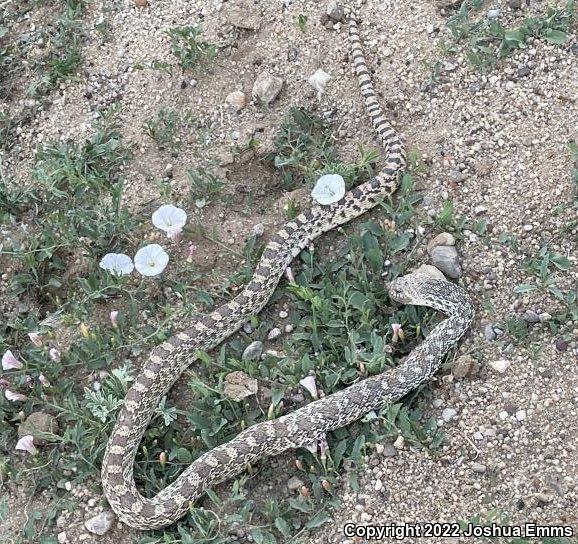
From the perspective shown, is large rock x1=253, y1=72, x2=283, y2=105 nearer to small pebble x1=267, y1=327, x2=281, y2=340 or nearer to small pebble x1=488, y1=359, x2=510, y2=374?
small pebble x1=267, y1=327, x2=281, y2=340

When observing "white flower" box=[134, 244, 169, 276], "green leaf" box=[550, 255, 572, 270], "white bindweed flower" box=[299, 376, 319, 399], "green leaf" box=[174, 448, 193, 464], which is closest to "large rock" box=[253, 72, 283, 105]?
"white flower" box=[134, 244, 169, 276]

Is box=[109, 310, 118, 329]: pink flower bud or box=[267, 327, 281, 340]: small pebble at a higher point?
box=[109, 310, 118, 329]: pink flower bud

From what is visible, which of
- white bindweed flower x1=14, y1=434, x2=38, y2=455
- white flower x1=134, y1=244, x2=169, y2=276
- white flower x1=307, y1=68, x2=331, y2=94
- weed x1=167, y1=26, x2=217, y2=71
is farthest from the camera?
weed x1=167, y1=26, x2=217, y2=71

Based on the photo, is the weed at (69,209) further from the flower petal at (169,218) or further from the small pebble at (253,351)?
the small pebble at (253,351)

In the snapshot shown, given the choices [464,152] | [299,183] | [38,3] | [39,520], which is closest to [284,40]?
[299,183]

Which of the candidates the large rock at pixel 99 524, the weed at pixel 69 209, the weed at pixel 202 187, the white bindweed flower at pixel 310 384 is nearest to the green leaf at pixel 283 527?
the white bindweed flower at pixel 310 384

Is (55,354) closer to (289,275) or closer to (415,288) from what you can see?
(289,275)
